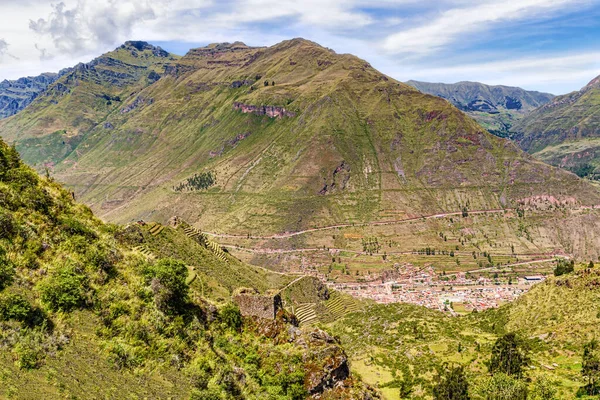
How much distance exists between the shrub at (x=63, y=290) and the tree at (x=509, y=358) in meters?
44.6

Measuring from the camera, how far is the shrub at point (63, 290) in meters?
17.6

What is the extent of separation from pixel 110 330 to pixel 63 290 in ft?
9.36

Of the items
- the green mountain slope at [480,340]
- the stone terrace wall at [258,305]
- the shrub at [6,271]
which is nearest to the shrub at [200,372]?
the shrub at [6,271]

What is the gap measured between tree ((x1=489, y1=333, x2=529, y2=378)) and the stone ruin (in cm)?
2891

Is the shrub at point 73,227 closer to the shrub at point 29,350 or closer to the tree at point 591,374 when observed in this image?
the shrub at point 29,350

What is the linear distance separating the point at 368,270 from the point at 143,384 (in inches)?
6637

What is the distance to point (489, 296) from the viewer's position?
5773 inches

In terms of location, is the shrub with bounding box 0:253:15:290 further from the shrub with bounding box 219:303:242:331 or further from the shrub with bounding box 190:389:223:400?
the shrub with bounding box 219:303:242:331

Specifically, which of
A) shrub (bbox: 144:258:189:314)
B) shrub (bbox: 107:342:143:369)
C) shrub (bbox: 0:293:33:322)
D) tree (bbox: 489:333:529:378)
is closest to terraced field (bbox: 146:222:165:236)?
shrub (bbox: 144:258:189:314)

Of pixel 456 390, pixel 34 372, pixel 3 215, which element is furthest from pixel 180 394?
pixel 456 390

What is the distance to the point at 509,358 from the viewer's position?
1751 inches

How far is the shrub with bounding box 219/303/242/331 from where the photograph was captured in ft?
92.4

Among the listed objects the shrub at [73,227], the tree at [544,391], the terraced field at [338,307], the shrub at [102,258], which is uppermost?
the shrub at [73,227]

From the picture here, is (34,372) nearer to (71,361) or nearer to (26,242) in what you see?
(71,361)
